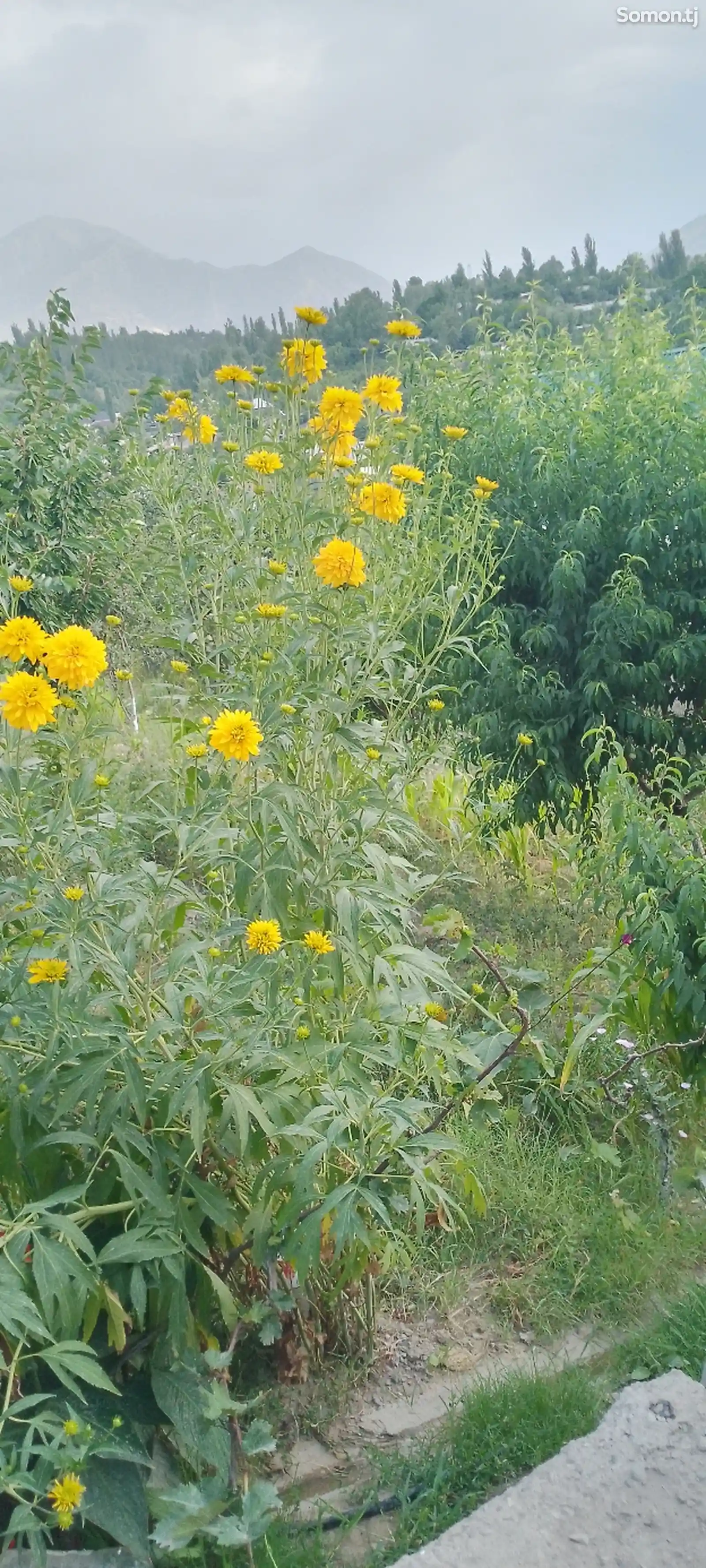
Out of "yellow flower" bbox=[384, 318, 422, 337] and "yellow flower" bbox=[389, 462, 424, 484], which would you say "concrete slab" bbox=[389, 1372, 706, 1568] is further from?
"yellow flower" bbox=[384, 318, 422, 337]

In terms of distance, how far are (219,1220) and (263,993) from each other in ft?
1.03

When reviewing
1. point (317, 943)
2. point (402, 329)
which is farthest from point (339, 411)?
point (317, 943)

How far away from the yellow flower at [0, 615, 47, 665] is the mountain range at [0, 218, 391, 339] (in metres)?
2.90

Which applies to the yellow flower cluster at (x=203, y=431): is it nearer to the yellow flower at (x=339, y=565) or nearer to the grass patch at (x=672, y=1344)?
the yellow flower at (x=339, y=565)

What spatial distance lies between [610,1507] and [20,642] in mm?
1282

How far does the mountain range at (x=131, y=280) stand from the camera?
456 centimetres

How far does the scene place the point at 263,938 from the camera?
1.43m

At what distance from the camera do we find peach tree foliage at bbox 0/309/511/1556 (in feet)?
4.77

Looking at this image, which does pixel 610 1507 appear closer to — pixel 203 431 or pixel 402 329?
pixel 203 431

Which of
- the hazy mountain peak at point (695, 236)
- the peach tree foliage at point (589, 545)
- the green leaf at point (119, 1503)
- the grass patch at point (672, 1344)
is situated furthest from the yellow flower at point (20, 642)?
the hazy mountain peak at point (695, 236)

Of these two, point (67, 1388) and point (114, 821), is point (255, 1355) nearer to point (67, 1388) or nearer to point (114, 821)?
point (67, 1388)

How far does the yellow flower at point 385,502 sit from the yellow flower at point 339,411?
133mm

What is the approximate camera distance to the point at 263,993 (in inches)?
64.7

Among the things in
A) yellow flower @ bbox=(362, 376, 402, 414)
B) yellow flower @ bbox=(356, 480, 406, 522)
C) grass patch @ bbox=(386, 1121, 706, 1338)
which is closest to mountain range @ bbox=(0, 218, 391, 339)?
yellow flower @ bbox=(362, 376, 402, 414)
